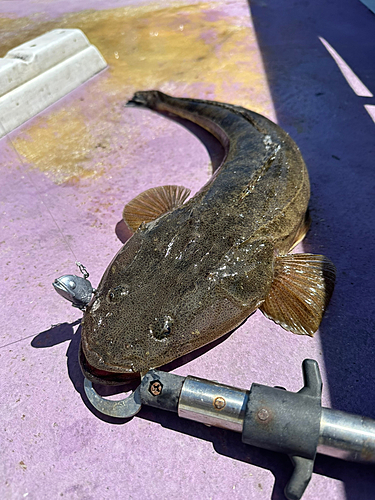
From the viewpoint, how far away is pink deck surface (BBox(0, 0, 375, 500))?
5.74 feet

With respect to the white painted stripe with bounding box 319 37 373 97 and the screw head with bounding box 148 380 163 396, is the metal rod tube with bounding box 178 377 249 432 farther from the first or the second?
the white painted stripe with bounding box 319 37 373 97

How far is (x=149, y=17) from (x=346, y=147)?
14.0 ft

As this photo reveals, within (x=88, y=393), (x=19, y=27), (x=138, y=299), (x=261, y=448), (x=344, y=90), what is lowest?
(x=261, y=448)

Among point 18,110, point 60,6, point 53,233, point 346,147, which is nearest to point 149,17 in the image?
point 60,6

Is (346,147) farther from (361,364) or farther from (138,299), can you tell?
(138,299)

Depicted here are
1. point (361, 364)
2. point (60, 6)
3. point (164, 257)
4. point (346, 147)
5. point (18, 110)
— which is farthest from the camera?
point (60, 6)

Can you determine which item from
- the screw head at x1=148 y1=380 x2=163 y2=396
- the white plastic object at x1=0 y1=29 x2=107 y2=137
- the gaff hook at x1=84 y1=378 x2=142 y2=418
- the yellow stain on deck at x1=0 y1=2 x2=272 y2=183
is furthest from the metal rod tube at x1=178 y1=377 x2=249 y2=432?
the white plastic object at x1=0 y1=29 x2=107 y2=137

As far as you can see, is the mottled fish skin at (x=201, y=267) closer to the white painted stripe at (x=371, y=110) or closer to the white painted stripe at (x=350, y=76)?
the white painted stripe at (x=371, y=110)

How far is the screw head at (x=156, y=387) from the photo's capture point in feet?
5.75

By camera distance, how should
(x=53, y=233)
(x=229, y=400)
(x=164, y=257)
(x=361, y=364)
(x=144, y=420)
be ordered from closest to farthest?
(x=229, y=400) < (x=144, y=420) < (x=361, y=364) < (x=164, y=257) < (x=53, y=233)

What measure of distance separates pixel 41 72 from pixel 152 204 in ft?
7.96

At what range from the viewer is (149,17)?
20.0 ft

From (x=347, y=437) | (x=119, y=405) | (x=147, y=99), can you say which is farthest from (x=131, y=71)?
(x=347, y=437)

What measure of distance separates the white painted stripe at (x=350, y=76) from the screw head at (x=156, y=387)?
3762 mm
